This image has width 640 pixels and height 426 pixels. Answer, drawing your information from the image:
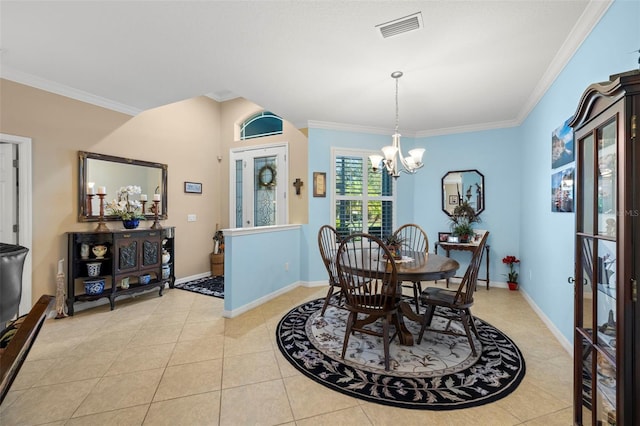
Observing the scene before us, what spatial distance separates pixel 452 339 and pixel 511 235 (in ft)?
8.85

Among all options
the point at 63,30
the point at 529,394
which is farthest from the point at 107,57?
the point at 529,394

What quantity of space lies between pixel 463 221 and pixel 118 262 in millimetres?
5203

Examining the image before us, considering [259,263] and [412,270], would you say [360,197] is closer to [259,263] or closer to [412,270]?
[259,263]

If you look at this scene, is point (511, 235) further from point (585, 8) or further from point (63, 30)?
point (63, 30)

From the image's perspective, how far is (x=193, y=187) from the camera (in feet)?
16.5

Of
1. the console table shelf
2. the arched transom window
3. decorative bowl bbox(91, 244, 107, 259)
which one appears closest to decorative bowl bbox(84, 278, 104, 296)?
the console table shelf

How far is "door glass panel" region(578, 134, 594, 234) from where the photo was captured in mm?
1357

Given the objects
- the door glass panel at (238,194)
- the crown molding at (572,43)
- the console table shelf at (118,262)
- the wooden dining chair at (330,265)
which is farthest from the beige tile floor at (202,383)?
the crown molding at (572,43)

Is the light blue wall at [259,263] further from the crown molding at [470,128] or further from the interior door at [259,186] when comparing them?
the crown molding at [470,128]

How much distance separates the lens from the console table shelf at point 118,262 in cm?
338

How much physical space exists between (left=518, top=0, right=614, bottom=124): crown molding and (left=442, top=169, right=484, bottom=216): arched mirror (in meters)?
1.52

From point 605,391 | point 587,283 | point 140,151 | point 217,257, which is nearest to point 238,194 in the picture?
point 217,257

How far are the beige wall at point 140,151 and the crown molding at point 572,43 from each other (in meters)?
3.14

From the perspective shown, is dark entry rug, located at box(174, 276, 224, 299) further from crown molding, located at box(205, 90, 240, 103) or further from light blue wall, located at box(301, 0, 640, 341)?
crown molding, located at box(205, 90, 240, 103)
